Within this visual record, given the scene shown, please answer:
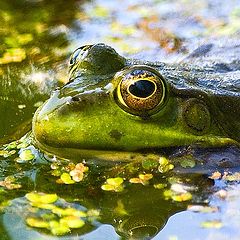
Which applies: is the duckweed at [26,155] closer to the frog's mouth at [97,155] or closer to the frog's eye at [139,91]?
the frog's mouth at [97,155]

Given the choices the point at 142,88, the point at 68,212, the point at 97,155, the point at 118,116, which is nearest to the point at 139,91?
the point at 142,88

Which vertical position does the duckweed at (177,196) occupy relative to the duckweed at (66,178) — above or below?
below

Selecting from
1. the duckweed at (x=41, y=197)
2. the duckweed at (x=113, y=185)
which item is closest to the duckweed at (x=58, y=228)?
the duckweed at (x=41, y=197)

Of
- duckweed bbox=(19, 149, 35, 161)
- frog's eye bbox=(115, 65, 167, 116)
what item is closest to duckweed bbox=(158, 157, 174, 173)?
frog's eye bbox=(115, 65, 167, 116)

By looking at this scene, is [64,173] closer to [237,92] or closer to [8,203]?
[8,203]

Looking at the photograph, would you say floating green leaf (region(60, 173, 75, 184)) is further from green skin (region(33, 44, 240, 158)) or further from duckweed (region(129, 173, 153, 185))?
duckweed (region(129, 173, 153, 185))

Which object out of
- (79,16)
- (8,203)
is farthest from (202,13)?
(8,203)

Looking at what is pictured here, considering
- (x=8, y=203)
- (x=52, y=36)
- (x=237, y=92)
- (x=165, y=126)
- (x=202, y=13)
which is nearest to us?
(x=8, y=203)

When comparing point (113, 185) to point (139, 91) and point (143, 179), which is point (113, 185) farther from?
point (139, 91)
